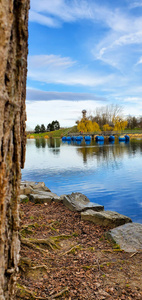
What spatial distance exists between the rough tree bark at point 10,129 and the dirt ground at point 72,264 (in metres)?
1.25

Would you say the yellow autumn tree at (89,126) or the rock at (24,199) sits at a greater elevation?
the yellow autumn tree at (89,126)

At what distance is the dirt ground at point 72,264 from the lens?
3.16 m

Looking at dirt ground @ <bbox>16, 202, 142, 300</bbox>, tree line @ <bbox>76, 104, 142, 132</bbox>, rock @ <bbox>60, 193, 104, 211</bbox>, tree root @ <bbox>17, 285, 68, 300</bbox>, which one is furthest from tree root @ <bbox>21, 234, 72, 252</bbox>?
tree line @ <bbox>76, 104, 142, 132</bbox>

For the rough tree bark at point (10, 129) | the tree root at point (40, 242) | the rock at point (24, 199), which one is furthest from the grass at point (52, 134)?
the rough tree bark at point (10, 129)

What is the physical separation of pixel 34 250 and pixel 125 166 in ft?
51.3

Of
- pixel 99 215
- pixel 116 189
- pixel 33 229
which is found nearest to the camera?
pixel 33 229

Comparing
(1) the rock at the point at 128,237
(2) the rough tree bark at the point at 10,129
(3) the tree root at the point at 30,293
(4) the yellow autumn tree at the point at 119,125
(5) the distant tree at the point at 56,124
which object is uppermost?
(5) the distant tree at the point at 56,124

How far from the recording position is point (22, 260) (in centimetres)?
360

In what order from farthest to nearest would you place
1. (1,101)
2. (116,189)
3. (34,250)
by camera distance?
(116,189), (34,250), (1,101)

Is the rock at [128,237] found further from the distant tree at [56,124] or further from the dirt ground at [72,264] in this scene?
the distant tree at [56,124]

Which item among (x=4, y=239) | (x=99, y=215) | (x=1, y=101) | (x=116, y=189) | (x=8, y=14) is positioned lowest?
(x=116, y=189)

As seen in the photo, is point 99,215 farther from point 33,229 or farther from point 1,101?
point 1,101

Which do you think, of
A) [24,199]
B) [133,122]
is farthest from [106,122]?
[24,199]

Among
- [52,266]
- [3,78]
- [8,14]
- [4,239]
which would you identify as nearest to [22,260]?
[52,266]
